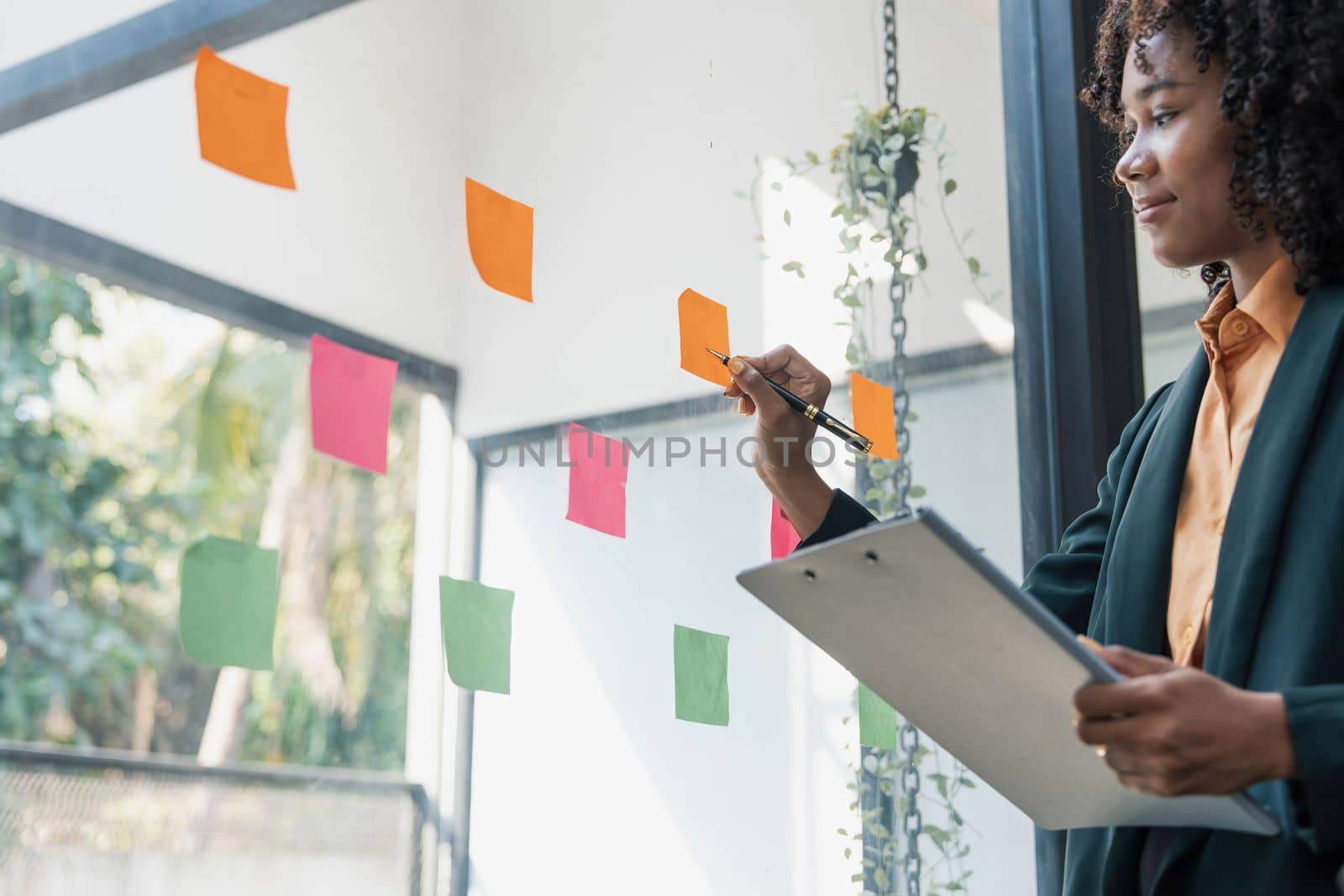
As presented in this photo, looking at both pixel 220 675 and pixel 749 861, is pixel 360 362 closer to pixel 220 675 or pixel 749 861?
pixel 220 675

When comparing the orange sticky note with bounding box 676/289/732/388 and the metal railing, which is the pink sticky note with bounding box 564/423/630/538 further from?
the metal railing

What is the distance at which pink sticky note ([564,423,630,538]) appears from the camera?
119 centimetres

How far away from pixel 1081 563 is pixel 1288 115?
0.38 meters

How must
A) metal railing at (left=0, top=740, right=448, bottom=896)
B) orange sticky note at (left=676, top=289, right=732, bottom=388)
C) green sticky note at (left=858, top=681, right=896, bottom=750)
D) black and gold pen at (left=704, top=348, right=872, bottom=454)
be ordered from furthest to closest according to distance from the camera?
green sticky note at (left=858, top=681, right=896, bottom=750), orange sticky note at (left=676, top=289, right=732, bottom=388), black and gold pen at (left=704, top=348, right=872, bottom=454), metal railing at (left=0, top=740, right=448, bottom=896)

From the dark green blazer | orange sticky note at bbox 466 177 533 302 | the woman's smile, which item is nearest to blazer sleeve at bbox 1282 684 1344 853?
the dark green blazer

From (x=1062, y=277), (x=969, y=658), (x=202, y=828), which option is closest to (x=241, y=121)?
(x=202, y=828)

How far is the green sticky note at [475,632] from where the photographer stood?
105 centimetres

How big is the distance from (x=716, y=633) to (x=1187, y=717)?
25.6 inches

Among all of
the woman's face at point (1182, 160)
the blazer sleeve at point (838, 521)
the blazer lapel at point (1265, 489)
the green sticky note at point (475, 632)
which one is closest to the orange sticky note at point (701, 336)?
the blazer sleeve at point (838, 521)

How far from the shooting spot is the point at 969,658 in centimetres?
76

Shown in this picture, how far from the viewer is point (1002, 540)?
1.65 meters

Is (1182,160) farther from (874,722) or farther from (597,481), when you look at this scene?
(874,722)

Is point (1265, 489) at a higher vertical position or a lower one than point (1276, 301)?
lower

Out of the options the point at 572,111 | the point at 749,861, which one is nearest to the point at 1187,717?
the point at 749,861
